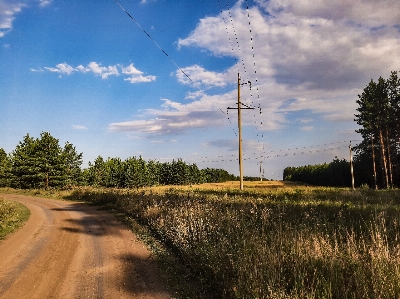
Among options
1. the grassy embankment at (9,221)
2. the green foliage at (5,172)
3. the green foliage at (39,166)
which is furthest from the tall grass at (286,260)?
the green foliage at (5,172)

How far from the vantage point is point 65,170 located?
5519 cm

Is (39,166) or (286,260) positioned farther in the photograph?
(39,166)

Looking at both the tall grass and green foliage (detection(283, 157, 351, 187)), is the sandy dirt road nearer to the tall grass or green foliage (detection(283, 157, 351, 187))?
the tall grass

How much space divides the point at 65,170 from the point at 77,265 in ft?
172

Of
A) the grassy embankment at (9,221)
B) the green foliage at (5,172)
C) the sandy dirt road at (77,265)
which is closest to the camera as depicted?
the sandy dirt road at (77,265)

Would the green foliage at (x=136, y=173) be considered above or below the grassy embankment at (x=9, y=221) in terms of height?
above

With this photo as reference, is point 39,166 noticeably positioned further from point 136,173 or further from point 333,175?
point 333,175

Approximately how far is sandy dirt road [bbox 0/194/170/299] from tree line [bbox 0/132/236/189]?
41501mm

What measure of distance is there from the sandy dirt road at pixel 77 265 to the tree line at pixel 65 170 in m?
41.5

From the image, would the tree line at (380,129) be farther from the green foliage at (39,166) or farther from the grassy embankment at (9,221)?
the green foliage at (39,166)

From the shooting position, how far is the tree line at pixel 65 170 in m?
49.9

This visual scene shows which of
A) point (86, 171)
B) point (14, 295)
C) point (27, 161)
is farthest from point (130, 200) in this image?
point (86, 171)

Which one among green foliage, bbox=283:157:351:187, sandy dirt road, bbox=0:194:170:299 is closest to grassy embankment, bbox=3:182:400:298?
sandy dirt road, bbox=0:194:170:299

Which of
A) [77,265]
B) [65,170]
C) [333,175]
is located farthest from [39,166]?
[333,175]
